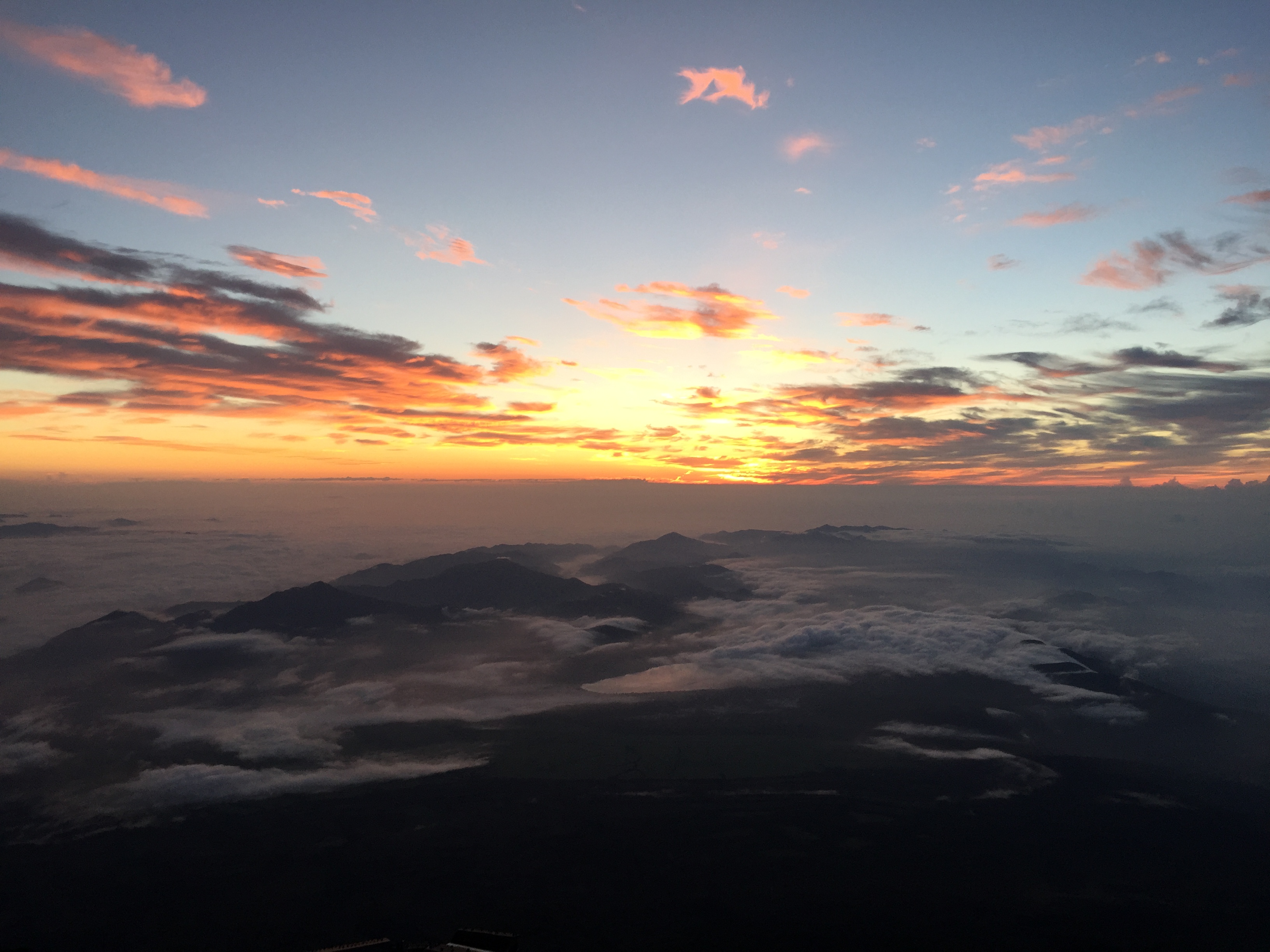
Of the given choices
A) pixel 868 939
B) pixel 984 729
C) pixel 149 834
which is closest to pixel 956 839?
pixel 868 939

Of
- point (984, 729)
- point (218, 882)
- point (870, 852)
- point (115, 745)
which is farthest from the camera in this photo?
point (984, 729)

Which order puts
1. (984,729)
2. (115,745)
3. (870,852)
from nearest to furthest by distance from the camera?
(870,852) < (115,745) < (984,729)

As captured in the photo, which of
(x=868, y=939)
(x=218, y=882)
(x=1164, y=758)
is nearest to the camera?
(x=868, y=939)

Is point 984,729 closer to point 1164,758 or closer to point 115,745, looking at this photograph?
point 1164,758

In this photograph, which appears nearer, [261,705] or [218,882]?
[218,882]

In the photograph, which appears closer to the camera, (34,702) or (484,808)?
(484,808)

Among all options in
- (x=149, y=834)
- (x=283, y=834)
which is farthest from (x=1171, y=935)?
(x=149, y=834)

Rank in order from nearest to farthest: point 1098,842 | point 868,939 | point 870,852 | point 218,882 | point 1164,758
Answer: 1. point 868,939
2. point 218,882
3. point 870,852
4. point 1098,842
5. point 1164,758

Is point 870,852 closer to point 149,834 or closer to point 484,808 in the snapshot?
point 484,808
